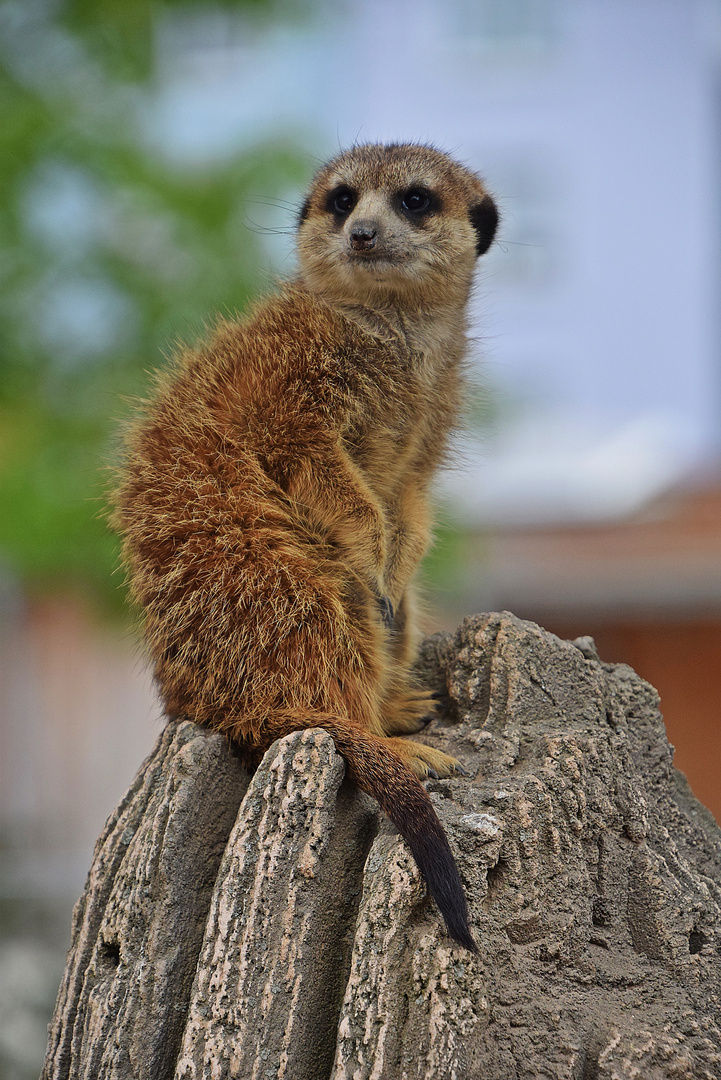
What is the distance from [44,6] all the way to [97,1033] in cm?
566

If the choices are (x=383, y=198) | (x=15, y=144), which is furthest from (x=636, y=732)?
(x=15, y=144)

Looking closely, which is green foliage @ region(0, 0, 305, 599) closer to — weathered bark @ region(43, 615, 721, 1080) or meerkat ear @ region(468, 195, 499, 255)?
meerkat ear @ region(468, 195, 499, 255)

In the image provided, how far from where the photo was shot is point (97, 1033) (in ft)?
5.24

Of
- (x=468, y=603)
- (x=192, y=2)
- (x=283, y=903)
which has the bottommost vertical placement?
(x=283, y=903)

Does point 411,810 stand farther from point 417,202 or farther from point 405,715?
point 417,202

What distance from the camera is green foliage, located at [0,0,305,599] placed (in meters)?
5.35

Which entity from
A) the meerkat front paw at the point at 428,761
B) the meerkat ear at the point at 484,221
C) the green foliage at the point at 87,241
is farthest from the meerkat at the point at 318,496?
the green foliage at the point at 87,241

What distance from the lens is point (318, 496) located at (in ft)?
6.09

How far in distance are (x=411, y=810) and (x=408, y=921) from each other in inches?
5.8

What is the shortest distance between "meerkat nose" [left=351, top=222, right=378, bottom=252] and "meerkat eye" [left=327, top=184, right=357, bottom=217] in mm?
216

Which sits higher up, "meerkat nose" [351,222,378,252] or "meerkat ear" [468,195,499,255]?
"meerkat ear" [468,195,499,255]

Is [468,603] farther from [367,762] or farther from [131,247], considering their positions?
[367,762]

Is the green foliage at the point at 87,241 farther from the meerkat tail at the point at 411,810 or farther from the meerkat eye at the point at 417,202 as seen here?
the meerkat tail at the point at 411,810

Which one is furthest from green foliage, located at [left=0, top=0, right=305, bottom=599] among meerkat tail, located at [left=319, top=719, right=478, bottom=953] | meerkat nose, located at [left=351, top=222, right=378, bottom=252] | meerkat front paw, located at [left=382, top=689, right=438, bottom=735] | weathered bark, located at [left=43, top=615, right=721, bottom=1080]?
meerkat tail, located at [left=319, top=719, right=478, bottom=953]
